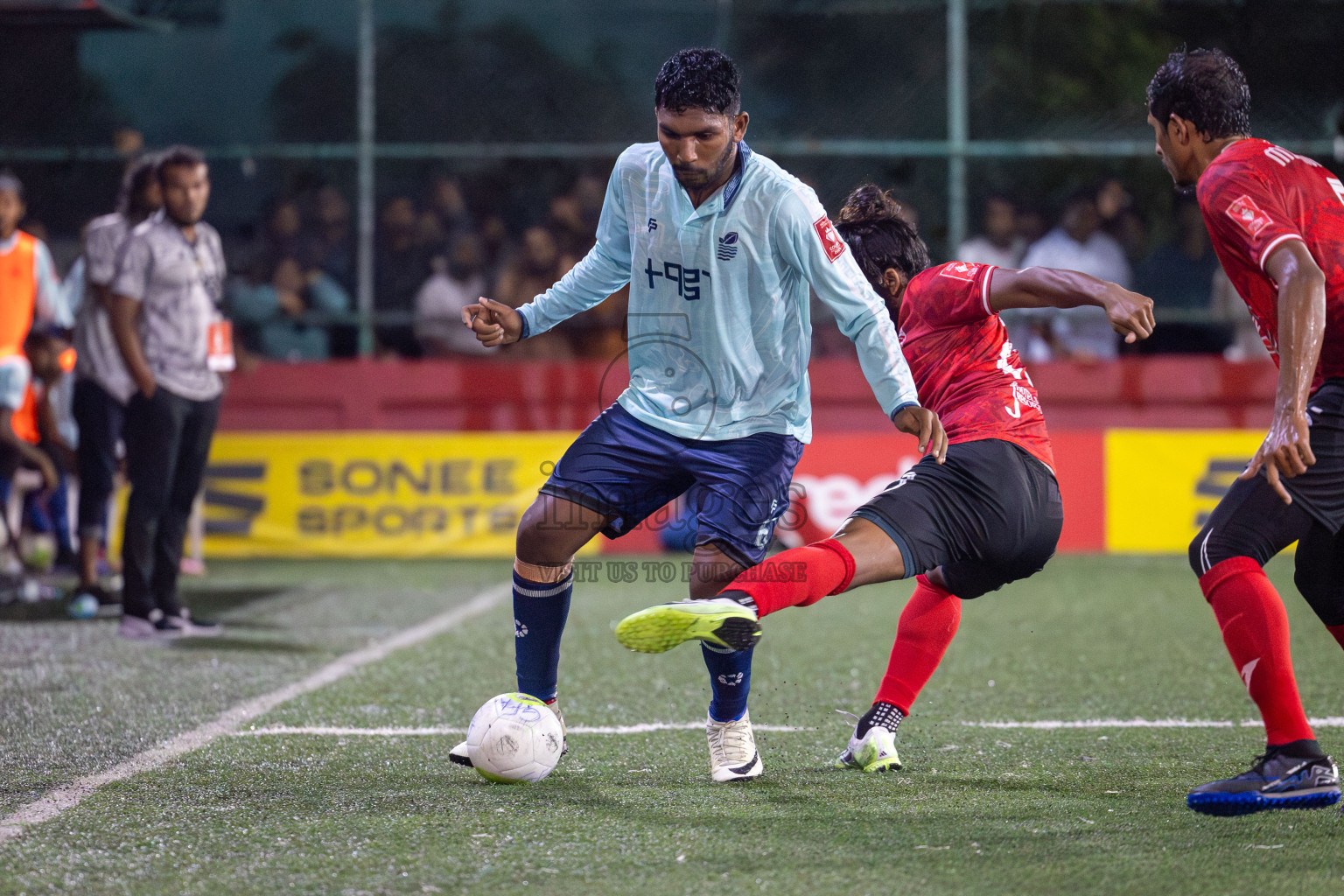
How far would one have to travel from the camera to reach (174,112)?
40.3 feet

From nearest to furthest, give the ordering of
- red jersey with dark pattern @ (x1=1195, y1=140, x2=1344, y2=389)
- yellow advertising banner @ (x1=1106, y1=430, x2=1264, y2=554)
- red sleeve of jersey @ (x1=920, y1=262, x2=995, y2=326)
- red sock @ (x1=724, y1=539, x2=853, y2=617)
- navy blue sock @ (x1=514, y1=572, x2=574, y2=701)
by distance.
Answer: red jersey with dark pattern @ (x1=1195, y1=140, x2=1344, y2=389) → red sock @ (x1=724, y1=539, x2=853, y2=617) → red sleeve of jersey @ (x1=920, y1=262, x2=995, y2=326) → navy blue sock @ (x1=514, y1=572, x2=574, y2=701) → yellow advertising banner @ (x1=1106, y1=430, x2=1264, y2=554)

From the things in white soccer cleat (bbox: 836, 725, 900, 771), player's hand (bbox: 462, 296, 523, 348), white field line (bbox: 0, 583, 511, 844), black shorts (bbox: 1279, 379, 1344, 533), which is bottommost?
white field line (bbox: 0, 583, 511, 844)

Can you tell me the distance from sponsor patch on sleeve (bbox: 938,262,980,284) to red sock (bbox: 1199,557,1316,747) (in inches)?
39.8

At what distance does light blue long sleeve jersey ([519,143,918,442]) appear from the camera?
12.6ft

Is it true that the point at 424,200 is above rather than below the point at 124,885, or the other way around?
above

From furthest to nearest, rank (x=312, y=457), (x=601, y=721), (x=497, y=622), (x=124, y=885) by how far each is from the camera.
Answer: (x=312, y=457) < (x=497, y=622) < (x=601, y=721) < (x=124, y=885)

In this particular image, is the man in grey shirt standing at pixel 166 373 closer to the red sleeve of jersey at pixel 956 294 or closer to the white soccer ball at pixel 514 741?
the white soccer ball at pixel 514 741

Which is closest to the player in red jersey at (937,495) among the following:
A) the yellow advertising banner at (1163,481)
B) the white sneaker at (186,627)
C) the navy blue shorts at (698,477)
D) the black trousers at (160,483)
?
the navy blue shorts at (698,477)

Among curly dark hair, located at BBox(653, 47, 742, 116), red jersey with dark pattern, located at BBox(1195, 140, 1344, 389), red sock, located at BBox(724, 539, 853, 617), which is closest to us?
red jersey with dark pattern, located at BBox(1195, 140, 1344, 389)

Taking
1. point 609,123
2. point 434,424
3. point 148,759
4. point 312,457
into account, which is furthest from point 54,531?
point 148,759

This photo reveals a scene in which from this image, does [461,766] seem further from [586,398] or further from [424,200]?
[424,200]

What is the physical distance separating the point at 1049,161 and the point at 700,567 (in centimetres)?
852

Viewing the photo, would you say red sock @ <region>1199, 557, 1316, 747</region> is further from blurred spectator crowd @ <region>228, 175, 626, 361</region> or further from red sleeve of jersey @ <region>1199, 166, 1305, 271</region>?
blurred spectator crowd @ <region>228, 175, 626, 361</region>

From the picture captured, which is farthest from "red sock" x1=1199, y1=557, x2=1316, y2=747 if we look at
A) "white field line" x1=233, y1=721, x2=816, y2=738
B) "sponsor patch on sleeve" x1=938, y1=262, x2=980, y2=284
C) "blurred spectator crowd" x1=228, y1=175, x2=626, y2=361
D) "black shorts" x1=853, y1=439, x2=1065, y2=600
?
"blurred spectator crowd" x1=228, y1=175, x2=626, y2=361
